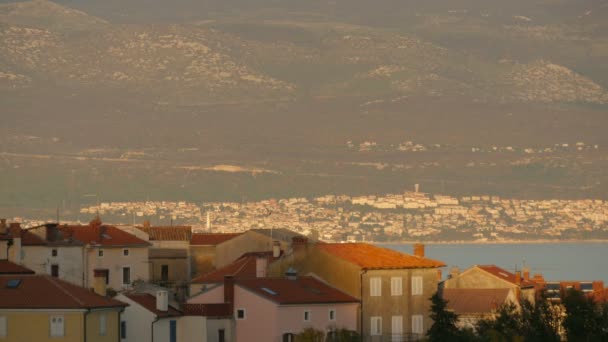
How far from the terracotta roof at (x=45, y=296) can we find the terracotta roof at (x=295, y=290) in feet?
22.6

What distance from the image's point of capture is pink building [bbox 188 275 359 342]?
45.4 metres

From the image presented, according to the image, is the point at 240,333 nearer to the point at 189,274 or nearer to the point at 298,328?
the point at 298,328

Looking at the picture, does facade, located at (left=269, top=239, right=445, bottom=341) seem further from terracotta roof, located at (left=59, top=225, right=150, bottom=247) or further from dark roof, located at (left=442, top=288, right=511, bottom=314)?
terracotta roof, located at (left=59, top=225, right=150, bottom=247)

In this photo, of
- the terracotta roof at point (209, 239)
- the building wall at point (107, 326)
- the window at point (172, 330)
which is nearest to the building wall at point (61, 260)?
the terracotta roof at point (209, 239)

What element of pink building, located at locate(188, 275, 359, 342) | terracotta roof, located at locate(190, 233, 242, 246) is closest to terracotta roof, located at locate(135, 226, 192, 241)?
terracotta roof, located at locate(190, 233, 242, 246)

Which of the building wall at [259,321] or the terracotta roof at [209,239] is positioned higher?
the terracotta roof at [209,239]

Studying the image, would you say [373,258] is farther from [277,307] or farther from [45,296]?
[45,296]

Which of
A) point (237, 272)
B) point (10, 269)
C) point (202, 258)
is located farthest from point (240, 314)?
point (202, 258)

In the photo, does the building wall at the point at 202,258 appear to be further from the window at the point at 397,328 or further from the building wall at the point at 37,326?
the building wall at the point at 37,326

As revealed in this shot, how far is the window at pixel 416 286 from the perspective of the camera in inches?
2002

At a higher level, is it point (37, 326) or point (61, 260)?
point (61, 260)

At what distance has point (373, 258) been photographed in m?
51.6

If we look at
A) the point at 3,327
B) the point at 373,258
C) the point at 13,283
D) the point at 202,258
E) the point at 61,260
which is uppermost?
the point at 202,258

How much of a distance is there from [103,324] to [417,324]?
13827 mm
